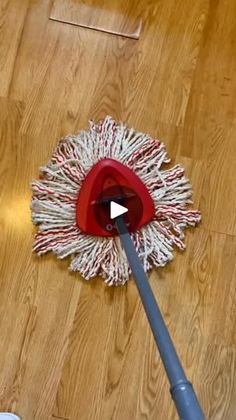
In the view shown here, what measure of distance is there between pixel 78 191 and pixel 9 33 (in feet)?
1.20

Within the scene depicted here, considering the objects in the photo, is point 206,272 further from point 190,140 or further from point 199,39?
point 199,39

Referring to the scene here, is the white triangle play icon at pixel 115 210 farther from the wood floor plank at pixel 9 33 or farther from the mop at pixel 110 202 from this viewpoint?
the wood floor plank at pixel 9 33

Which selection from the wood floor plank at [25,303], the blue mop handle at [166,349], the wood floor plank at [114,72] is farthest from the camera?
the wood floor plank at [114,72]

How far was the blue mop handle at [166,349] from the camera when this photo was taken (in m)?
0.75

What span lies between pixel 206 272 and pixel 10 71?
1.80 ft

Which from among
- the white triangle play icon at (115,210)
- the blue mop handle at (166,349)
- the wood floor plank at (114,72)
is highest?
the wood floor plank at (114,72)

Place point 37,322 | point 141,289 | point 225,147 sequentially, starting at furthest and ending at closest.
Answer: point 225,147 → point 37,322 → point 141,289

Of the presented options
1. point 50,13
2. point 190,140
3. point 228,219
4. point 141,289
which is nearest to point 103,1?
point 50,13

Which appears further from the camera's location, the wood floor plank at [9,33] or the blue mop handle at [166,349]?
the wood floor plank at [9,33]

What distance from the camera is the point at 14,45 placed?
4.03ft
